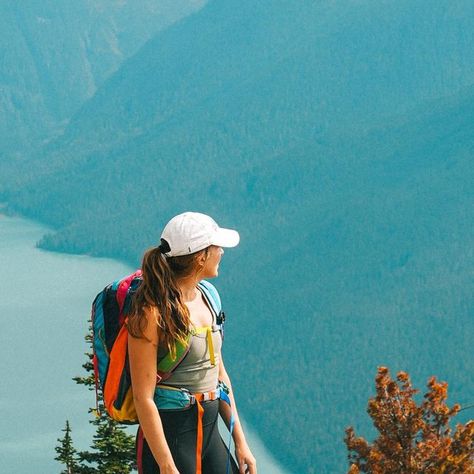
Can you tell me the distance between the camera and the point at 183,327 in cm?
581

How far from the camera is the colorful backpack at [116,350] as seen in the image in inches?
231

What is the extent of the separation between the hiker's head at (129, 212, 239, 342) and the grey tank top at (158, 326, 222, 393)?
118mm

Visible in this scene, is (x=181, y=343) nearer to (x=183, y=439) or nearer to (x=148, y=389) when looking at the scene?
(x=148, y=389)

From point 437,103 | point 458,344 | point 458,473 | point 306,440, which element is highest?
point 437,103

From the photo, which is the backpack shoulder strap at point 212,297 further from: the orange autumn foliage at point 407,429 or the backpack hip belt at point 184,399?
the orange autumn foliage at point 407,429

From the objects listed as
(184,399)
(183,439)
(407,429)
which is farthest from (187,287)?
(407,429)

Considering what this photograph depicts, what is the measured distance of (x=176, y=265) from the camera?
19.5ft

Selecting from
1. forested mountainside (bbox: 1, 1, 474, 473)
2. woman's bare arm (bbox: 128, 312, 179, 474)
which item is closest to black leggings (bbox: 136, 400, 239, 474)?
woman's bare arm (bbox: 128, 312, 179, 474)

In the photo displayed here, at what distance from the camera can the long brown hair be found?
5746 millimetres

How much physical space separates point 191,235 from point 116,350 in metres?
0.68

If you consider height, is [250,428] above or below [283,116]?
below

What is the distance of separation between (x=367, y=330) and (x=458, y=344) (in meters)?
8.96

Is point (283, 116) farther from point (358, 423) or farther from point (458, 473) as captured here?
point (458, 473)

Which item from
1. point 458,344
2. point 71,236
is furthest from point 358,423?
point 71,236
